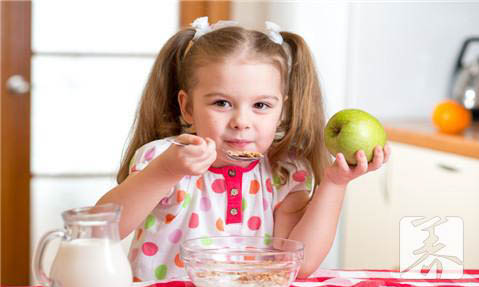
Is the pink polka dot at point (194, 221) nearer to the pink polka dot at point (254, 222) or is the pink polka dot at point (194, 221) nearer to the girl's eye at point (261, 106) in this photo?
the pink polka dot at point (254, 222)

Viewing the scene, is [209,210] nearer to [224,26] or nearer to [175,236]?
[175,236]

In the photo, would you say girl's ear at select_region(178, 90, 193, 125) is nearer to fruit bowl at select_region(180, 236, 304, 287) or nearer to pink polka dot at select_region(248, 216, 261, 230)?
pink polka dot at select_region(248, 216, 261, 230)

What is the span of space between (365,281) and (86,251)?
17.4 inches

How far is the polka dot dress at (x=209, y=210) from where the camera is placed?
152 centimetres

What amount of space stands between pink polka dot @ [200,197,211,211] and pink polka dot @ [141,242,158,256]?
120mm

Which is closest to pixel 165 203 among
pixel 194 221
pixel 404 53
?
pixel 194 221

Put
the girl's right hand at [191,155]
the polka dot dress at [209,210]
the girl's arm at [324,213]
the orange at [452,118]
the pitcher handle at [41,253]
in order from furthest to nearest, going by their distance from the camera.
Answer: the orange at [452,118]
the polka dot dress at [209,210]
the girl's arm at [324,213]
the girl's right hand at [191,155]
the pitcher handle at [41,253]

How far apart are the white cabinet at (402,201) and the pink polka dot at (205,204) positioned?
1.08 m

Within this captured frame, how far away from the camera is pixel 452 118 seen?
2.54m

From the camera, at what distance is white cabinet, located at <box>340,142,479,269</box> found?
2.37 meters

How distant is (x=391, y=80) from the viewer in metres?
3.05

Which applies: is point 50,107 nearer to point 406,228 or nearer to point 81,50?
point 81,50

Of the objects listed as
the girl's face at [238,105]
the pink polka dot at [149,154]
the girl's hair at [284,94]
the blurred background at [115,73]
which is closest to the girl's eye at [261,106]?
the girl's face at [238,105]

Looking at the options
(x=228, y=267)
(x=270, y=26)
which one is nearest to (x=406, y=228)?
(x=228, y=267)
